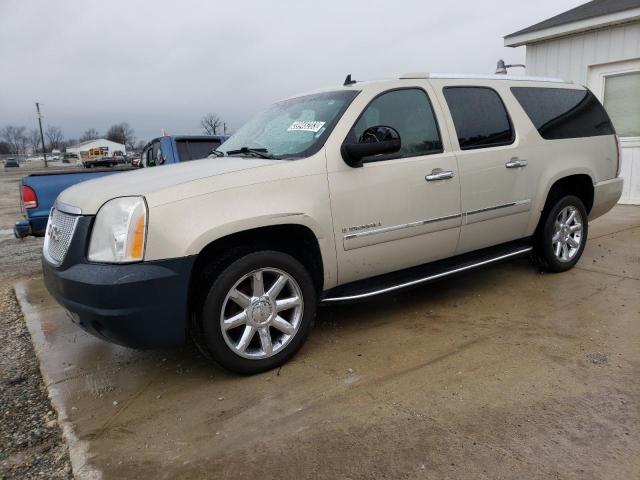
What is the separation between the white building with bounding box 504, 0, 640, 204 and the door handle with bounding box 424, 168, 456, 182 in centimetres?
680

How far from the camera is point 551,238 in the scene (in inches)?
194

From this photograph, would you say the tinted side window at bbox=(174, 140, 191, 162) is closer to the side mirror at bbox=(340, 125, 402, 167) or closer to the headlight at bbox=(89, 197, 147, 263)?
the side mirror at bbox=(340, 125, 402, 167)

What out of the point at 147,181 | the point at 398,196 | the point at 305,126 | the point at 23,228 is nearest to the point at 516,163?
the point at 398,196

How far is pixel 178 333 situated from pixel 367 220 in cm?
146

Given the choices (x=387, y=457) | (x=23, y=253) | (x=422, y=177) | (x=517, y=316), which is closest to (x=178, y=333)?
(x=387, y=457)

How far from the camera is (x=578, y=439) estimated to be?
2.44 m

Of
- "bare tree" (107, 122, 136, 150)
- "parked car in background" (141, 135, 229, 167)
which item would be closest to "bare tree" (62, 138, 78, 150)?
"bare tree" (107, 122, 136, 150)

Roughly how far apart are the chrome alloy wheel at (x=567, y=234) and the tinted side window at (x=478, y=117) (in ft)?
3.85

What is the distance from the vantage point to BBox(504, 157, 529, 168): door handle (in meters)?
4.32

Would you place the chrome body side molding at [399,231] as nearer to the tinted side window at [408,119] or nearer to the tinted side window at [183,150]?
the tinted side window at [408,119]

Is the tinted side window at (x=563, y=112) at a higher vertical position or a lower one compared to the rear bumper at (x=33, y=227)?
higher

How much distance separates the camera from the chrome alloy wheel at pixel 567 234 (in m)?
5.01

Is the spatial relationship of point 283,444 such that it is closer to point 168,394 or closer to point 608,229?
point 168,394

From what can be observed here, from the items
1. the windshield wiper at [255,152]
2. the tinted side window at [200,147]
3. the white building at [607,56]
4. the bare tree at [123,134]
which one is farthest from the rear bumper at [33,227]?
the bare tree at [123,134]
